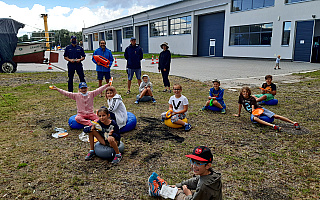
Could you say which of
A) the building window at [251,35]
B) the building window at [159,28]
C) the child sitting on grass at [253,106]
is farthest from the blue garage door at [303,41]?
the building window at [159,28]

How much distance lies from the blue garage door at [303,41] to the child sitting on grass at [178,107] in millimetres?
20173

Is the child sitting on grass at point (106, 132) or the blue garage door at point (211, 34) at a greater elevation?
the blue garage door at point (211, 34)

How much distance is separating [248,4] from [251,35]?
346cm

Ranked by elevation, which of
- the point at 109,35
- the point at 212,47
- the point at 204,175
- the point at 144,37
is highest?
the point at 109,35

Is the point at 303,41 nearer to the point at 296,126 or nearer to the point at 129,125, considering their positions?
the point at 296,126

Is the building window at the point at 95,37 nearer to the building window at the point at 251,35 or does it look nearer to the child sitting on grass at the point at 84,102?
the building window at the point at 251,35

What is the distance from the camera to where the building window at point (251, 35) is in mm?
23625

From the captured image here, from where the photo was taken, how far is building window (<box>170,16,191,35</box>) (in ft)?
109

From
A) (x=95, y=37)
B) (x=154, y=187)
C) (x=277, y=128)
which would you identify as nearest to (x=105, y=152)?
(x=154, y=187)

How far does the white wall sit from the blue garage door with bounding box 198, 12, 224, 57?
2.00 metres

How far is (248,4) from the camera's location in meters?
25.3

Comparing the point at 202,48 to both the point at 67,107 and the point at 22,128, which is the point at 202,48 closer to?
the point at 67,107

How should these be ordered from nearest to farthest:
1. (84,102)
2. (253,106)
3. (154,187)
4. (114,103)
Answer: (154,187) → (114,103) → (84,102) → (253,106)

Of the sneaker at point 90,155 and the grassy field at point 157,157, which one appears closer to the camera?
the grassy field at point 157,157
